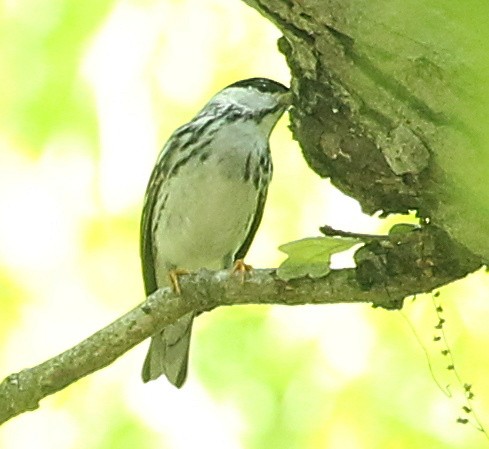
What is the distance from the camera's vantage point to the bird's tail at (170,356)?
399 cm

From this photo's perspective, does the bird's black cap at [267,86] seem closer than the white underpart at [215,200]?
No

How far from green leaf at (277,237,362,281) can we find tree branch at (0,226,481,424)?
40 mm

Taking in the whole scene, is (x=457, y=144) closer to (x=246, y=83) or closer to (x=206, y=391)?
(x=246, y=83)

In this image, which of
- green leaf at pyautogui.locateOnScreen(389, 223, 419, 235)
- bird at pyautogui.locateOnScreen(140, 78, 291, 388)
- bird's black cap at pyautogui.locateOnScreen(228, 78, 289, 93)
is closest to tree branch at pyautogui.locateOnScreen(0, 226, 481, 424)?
green leaf at pyautogui.locateOnScreen(389, 223, 419, 235)

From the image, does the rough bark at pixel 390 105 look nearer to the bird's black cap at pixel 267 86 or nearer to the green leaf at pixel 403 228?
the green leaf at pixel 403 228

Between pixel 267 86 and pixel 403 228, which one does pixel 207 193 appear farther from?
pixel 403 228

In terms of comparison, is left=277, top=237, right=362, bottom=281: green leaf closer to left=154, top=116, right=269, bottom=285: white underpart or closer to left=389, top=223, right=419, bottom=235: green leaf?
left=389, top=223, right=419, bottom=235: green leaf

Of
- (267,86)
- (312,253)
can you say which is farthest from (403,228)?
(267,86)

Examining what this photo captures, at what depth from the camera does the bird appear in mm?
3797

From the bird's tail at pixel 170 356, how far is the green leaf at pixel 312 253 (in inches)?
68.6

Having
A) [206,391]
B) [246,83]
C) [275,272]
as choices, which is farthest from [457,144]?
[206,391]

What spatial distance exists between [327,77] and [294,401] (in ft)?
7.52

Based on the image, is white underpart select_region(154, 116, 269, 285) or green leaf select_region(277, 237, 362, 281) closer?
green leaf select_region(277, 237, 362, 281)

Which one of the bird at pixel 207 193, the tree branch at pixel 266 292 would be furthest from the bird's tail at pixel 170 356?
the tree branch at pixel 266 292
